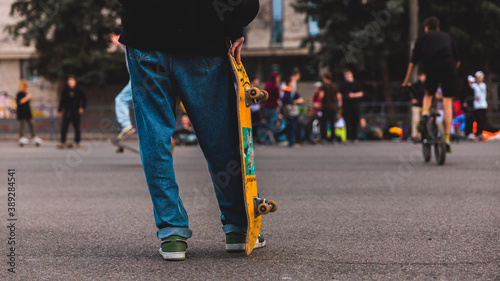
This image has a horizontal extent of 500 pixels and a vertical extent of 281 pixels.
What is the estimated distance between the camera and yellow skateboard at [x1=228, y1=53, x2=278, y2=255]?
11.3 feet

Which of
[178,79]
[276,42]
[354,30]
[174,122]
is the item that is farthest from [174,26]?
[276,42]

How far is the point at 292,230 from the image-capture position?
14.3 ft

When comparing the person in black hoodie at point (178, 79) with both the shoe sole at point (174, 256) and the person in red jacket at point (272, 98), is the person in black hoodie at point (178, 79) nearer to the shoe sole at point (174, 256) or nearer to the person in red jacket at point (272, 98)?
the shoe sole at point (174, 256)

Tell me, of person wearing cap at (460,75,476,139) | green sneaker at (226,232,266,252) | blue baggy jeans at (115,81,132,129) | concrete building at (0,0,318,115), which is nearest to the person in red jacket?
person wearing cap at (460,75,476,139)

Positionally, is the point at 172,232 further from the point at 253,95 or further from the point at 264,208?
the point at 253,95

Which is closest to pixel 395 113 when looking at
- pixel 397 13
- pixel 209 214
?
pixel 397 13

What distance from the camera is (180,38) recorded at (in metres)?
3.46

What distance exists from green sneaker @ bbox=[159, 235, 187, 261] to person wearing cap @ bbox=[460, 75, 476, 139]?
1645 centimetres

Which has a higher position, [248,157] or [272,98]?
[248,157]

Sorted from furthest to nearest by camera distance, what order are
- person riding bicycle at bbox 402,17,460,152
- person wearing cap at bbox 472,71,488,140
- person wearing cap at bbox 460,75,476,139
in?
person wearing cap at bbox 460,75,476,139 < person wearing cap at bbox 472,71,488,140 < person riding bicycle at bbox 402,17,460,152

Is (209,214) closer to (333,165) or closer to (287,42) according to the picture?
(333,165)

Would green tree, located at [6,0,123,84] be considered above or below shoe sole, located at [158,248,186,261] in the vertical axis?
above

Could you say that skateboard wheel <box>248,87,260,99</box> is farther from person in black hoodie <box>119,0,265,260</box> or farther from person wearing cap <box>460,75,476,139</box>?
person wearing cap <box>460,75,476,139</box>

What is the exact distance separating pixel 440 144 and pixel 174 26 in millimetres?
6664
